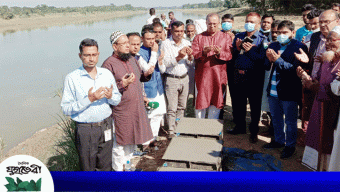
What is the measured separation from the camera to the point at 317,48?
3.22m

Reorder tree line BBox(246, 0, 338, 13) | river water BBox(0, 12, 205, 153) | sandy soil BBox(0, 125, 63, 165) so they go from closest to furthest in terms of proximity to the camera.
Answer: sandy soil BBox(0, 125, 63, 165) < river water BBox(0, 12, 205, 153) < tree line BBox(246, 0, 338, 13)

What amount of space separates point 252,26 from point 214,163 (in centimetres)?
207

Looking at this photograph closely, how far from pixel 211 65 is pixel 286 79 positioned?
103 cm

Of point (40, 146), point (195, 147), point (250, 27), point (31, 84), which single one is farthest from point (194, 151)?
point (31, 84)

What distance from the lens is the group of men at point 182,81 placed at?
2654mm

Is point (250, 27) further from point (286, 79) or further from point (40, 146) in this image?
point (40, 146)

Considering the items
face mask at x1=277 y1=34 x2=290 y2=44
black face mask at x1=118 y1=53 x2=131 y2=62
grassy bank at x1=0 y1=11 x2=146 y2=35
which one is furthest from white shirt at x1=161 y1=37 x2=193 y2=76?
grassy bank at x1=0 y1=11 x2=146 y2=35

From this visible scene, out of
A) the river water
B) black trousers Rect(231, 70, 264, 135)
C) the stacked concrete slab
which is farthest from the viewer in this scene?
the river water

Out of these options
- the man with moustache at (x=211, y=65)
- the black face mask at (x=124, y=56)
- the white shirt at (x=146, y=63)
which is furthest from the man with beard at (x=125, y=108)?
the man with moustache at (x=211, y=65)

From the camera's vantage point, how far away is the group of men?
2.65 meters

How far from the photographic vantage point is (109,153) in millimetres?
2961

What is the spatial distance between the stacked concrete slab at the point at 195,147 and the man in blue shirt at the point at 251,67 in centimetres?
80

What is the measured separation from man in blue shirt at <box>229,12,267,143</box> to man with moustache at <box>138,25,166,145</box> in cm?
102

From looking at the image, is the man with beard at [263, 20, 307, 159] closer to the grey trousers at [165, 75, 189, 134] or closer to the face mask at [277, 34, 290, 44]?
the face mask at [277, 34, 290, 44]
